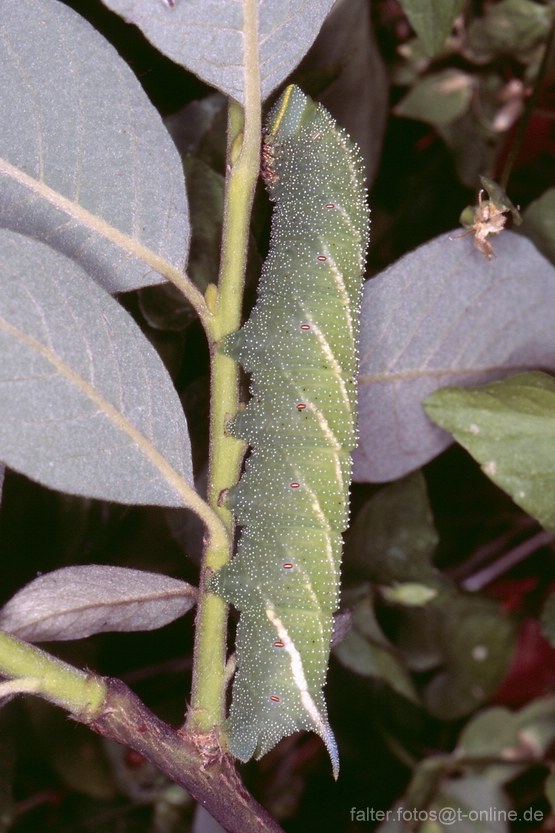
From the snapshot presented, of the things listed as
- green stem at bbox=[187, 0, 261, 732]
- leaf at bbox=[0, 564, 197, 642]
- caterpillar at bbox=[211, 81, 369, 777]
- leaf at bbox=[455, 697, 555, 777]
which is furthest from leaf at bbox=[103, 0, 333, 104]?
leaf at bbox=[455, 697, 555, 777]

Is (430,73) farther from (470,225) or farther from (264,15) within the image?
(264,15)

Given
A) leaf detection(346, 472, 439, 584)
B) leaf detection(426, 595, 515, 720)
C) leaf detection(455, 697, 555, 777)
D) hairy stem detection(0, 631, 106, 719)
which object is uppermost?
hairy stem detection(0, 631, 106, 719)

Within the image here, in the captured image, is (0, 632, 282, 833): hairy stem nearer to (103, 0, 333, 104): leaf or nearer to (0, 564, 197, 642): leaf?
(0, 564, 197, 642): leaf

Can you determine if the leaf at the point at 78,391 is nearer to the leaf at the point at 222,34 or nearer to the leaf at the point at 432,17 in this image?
the leaf at the point at 222,34

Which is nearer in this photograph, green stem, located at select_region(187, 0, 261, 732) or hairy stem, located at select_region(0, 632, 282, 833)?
hairy stem, located at select_region(0, 632, 282, 833)

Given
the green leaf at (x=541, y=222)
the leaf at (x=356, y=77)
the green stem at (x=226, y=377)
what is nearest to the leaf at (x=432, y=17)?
the leaf at (x=356, y=77)

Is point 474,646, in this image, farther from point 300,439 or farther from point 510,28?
point 510,28

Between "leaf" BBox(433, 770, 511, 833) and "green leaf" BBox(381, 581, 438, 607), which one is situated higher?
"green leaf" BBox(381, 581, 438, 607)
